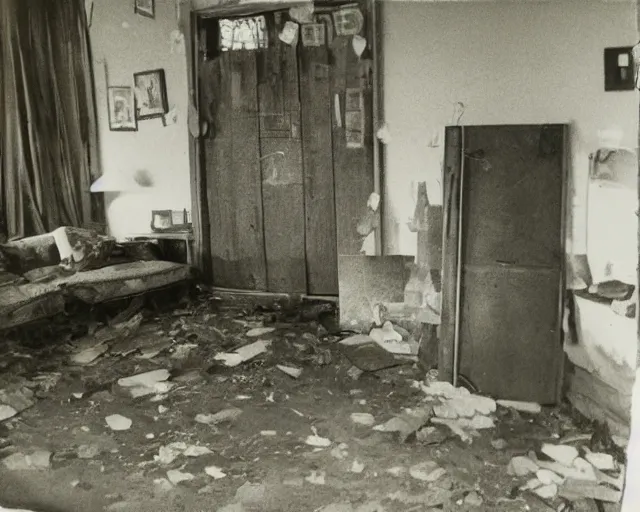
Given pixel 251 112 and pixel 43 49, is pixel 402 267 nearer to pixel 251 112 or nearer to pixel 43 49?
pixel 251 112

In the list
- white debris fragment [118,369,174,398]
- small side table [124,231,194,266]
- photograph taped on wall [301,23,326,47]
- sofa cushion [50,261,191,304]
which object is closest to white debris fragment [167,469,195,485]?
white debris fragment [118,369,174,398]

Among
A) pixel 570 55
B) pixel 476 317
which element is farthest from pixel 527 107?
pixel 476 317

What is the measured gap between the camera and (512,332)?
2980 millimetres

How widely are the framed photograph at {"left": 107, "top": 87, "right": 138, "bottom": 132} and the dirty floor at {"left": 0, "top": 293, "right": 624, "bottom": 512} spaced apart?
4.52 feet

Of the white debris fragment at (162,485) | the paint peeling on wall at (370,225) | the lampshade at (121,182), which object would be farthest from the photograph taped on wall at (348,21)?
the white debris fragment at (162,485)

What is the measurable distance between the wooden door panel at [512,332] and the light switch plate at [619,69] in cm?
84

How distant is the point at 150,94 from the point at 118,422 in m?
2.37

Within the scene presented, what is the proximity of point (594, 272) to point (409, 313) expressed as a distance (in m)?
1.21

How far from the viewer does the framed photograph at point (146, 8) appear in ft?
13.3

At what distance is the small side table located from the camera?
4.36m

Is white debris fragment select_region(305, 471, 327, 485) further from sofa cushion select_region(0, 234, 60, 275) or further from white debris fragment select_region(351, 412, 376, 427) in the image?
sofa cushion select_region(0, 234, 60, 275)

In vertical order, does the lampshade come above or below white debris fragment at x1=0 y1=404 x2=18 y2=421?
above

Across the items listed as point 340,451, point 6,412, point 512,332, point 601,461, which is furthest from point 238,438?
point 601,461

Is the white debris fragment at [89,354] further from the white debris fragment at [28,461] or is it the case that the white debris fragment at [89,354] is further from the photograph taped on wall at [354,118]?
the photograph taped on wall at [354,118]
